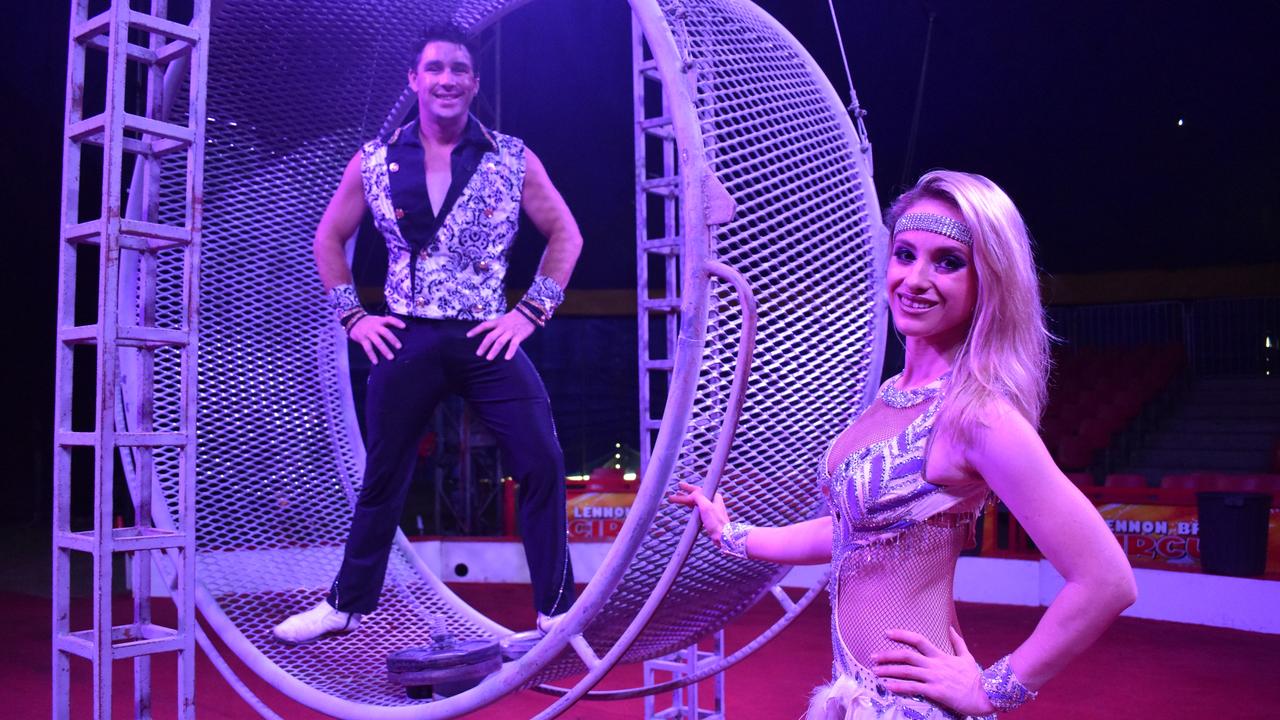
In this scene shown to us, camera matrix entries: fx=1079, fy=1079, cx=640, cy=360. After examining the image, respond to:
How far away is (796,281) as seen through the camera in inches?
107

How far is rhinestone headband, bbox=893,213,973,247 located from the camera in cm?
142

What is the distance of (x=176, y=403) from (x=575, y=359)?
10.3m

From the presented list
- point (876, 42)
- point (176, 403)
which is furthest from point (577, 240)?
point (876, 42)

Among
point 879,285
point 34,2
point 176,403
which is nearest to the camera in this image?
point 879,285

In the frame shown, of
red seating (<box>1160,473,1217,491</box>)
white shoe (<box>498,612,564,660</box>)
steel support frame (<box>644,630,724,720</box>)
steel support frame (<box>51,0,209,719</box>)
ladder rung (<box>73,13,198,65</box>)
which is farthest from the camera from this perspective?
red seating (<box>1160,473,1217,491</box>)

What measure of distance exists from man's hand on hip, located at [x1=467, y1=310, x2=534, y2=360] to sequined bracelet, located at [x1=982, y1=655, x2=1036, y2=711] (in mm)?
1807

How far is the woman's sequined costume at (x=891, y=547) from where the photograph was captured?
1.41 metres

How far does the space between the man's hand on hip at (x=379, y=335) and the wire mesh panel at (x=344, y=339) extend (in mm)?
924

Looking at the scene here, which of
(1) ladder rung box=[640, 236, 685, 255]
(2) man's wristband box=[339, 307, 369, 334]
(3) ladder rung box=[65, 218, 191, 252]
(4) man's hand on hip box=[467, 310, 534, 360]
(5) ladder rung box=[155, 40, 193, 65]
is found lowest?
(4) man's hand on hip box=[467, 310, 534, 360]

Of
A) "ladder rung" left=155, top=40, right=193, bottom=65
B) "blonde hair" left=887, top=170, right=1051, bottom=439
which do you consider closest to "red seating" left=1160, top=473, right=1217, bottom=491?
"ladder rung" left=155, top=40, right=193, bottom=65

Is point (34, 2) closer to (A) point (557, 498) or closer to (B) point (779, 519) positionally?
(A) point (557, 498)

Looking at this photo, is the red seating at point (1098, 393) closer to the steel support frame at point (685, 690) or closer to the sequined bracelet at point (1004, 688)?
the steel support frame at point (685, 690)

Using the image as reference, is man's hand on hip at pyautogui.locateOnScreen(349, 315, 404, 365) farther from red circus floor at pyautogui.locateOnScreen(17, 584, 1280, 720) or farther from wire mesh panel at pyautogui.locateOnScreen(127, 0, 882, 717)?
red circus floor at pyautogui.locateOnScreen(17, 584, 1280, 720)

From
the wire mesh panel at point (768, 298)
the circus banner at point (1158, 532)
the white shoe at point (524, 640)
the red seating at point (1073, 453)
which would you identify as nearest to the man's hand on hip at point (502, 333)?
the wire mesh panel at point (768, 298)
